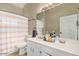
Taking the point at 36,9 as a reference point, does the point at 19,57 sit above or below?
below

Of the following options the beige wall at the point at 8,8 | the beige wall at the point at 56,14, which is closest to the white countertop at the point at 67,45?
the beige wall at the point at 56,14

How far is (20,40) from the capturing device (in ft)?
4.24

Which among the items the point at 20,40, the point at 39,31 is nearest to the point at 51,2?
the point at 39,31

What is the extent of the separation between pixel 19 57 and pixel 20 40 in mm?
242

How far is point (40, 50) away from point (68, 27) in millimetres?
511

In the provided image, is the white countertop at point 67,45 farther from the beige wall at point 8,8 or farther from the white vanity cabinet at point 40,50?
the beige wall at point 8,8

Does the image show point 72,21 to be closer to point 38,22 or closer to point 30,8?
point 38,22

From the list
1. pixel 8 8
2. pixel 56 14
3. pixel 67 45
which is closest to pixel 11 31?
pixel 8 8

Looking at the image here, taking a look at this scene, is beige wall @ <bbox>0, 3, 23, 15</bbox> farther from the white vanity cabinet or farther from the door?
the door

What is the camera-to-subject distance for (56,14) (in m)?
1.26

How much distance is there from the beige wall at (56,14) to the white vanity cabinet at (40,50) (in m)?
0.25

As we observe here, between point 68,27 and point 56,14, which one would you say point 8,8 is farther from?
point 68,27

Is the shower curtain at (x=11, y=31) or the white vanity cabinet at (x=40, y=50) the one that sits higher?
the shower curtain at (x=11, y=31)

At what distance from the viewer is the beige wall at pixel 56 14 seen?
118 cm
